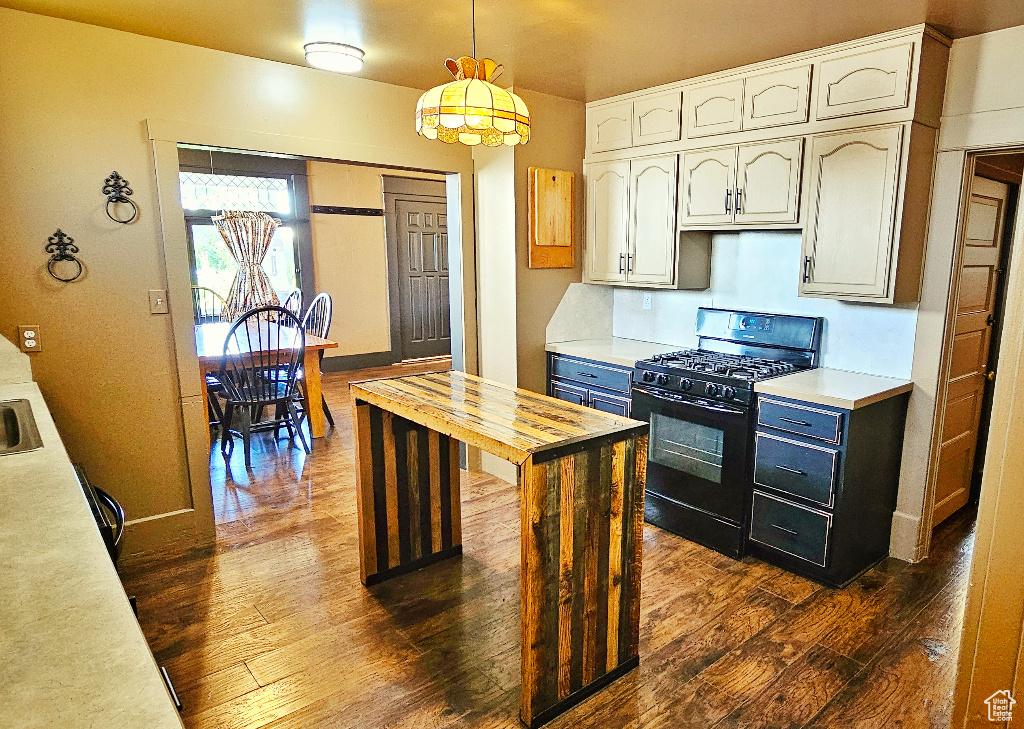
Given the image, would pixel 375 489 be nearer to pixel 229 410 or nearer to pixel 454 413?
pixel 454 413

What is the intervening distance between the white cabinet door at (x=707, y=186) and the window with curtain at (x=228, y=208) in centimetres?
484

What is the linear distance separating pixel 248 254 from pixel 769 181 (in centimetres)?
518

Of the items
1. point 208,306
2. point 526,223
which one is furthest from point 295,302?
point 526,223

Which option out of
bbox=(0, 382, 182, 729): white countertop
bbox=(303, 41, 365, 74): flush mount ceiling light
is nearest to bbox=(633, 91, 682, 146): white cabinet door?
bbox=(303, 41, 365, 74): flush mount ceiling light

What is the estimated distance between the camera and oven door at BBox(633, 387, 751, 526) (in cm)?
291

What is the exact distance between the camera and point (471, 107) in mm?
1830

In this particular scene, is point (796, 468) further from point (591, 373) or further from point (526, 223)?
point (526, 223)

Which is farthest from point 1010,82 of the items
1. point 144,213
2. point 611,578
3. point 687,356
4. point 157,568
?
point 157,568

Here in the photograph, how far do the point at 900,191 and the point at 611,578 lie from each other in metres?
2.02

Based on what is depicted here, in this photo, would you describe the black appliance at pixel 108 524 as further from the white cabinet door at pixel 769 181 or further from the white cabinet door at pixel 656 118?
the white cabinet door at pixel 656 118

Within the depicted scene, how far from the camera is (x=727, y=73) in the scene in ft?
10.3

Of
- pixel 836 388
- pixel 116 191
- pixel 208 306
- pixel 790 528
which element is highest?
pixel 116 191


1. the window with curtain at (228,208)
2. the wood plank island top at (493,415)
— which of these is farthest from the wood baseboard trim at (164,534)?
the window with curtain at (228,208)

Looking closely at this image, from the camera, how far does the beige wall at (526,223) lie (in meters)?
3.71
